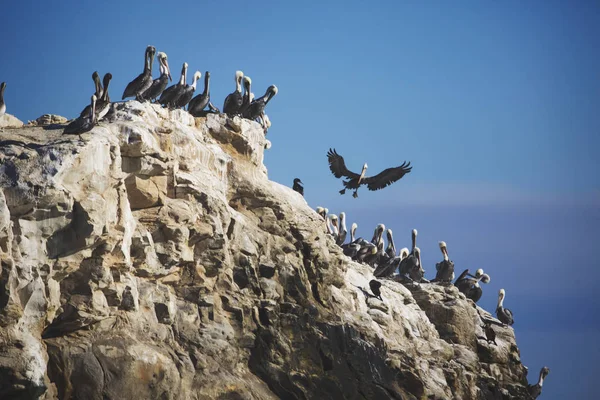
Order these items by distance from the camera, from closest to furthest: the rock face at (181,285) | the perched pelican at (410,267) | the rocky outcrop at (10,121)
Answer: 1. the rock face at (181,285)
2. the rocky outcrop at (10,121)
3. the perched pelican at (410,267)

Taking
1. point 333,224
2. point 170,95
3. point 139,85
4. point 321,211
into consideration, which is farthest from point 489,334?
point 139,85

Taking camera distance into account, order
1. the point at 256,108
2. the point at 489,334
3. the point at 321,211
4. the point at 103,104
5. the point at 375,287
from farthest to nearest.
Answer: the point at 321,211 → the point at 489,334 → the point at 375,287 → the point at 256,108 → the point at 103,104

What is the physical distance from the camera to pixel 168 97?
2016 centimetres

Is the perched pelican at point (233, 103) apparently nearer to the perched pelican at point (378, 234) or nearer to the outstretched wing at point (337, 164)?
the outstretched wing at point (337, 164)

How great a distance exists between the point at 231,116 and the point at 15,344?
8225 millimetres

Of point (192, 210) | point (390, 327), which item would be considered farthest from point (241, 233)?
point (390, 327)

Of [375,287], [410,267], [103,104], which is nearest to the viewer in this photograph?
[103,104]

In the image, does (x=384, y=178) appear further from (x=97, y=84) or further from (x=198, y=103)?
(x=97, y=84)

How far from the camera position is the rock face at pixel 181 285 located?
1516cm

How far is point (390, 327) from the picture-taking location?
874 inches

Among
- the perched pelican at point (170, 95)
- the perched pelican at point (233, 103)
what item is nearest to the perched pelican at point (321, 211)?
the perched pelican at point (233, 103)

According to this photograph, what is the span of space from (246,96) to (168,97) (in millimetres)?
2503

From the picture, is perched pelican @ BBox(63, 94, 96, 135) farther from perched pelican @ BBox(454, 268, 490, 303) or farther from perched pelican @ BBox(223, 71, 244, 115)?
perched pelican @ BBox(454, 268, 490, 303)

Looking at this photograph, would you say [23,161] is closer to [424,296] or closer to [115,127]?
[115,127]
